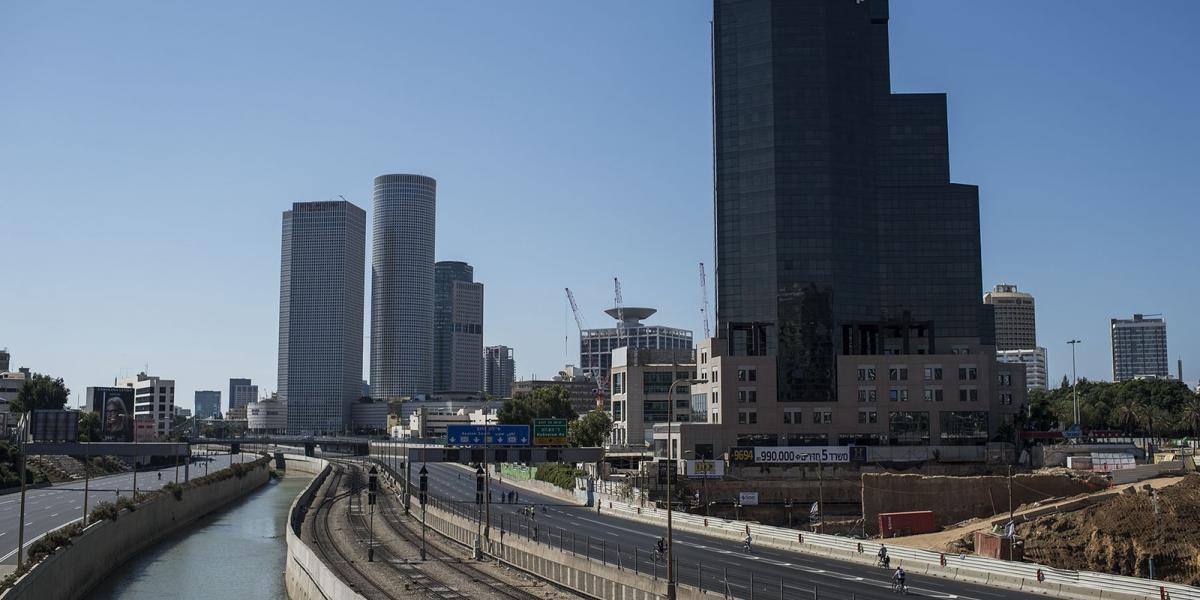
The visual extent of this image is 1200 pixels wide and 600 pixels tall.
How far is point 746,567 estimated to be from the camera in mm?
78750

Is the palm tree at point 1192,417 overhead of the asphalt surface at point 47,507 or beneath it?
overhead

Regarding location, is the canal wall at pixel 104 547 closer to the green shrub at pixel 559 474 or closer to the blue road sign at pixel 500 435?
the blue road sign at pixel 500 435

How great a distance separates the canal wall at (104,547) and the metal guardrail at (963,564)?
5704 centimetres

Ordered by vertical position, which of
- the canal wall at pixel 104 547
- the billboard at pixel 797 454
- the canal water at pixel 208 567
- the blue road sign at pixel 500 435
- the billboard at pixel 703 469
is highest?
the blue road sign at pixel 500 435

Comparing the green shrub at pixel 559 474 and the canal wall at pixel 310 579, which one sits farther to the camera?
the green shrub at pixel 559 474

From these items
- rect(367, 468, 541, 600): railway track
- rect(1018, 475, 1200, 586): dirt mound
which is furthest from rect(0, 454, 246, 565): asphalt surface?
rect(1018, 475, 1200, 586): dirt mound

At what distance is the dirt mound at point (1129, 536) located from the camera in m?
78.2

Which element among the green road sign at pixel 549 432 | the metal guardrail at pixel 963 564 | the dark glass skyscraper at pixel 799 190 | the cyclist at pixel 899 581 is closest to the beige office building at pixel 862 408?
the dark glass skyscraper at pixel 799 190

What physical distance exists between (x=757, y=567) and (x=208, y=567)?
6256cm

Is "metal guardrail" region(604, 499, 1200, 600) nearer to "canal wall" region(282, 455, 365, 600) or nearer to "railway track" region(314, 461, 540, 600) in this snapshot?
"railway track" region(314, 461, 540, 600)

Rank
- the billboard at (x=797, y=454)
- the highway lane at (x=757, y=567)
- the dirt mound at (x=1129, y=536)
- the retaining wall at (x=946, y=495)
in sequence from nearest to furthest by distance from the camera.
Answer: the highway lane at (x=757, y=567)
the dirt mound at (x=1129, y=536)
the retaining wall at (x=946, y=495)
the billboard at (x=797, y=454)

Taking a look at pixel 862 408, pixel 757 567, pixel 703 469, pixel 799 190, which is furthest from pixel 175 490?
pixel 799 190

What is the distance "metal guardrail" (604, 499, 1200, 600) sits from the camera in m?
60.3

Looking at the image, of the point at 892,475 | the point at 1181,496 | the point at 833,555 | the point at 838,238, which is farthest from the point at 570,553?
the point at 838,238
